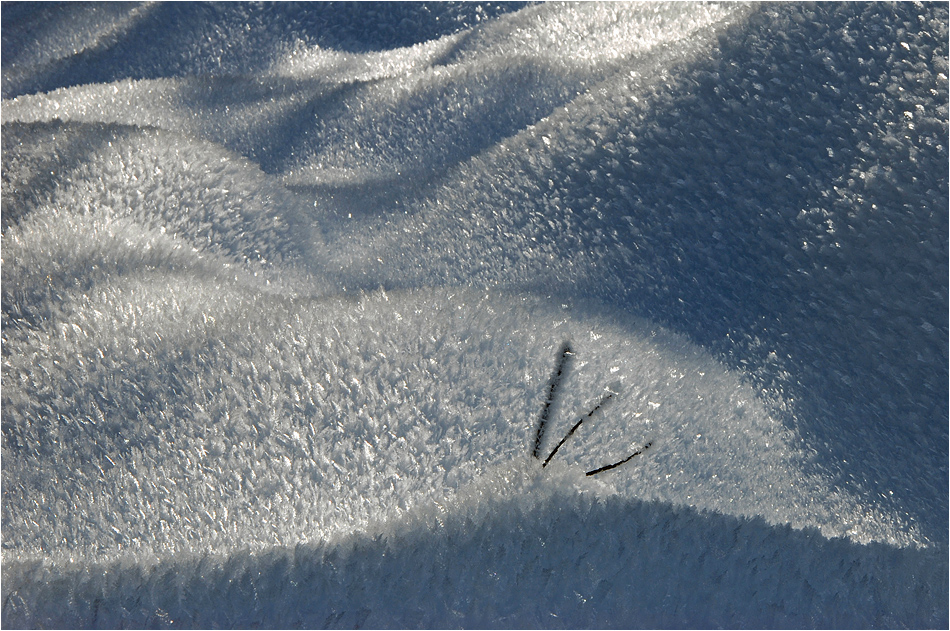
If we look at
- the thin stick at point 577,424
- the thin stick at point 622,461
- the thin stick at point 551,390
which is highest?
the thin stick at point 551,390

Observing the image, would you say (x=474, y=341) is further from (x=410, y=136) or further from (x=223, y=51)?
(x=223, y=51)

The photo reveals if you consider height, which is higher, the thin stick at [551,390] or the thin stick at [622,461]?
the thin stick at [551,390]

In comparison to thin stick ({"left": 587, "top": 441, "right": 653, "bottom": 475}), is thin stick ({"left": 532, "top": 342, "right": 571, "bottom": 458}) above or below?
above

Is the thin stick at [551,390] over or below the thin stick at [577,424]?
over

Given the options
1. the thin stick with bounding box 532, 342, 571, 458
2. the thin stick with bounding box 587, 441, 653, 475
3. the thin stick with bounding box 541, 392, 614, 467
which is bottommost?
the thin stick with bounding box 587, 441, 653, 475

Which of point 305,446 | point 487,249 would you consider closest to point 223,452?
point 305,446
